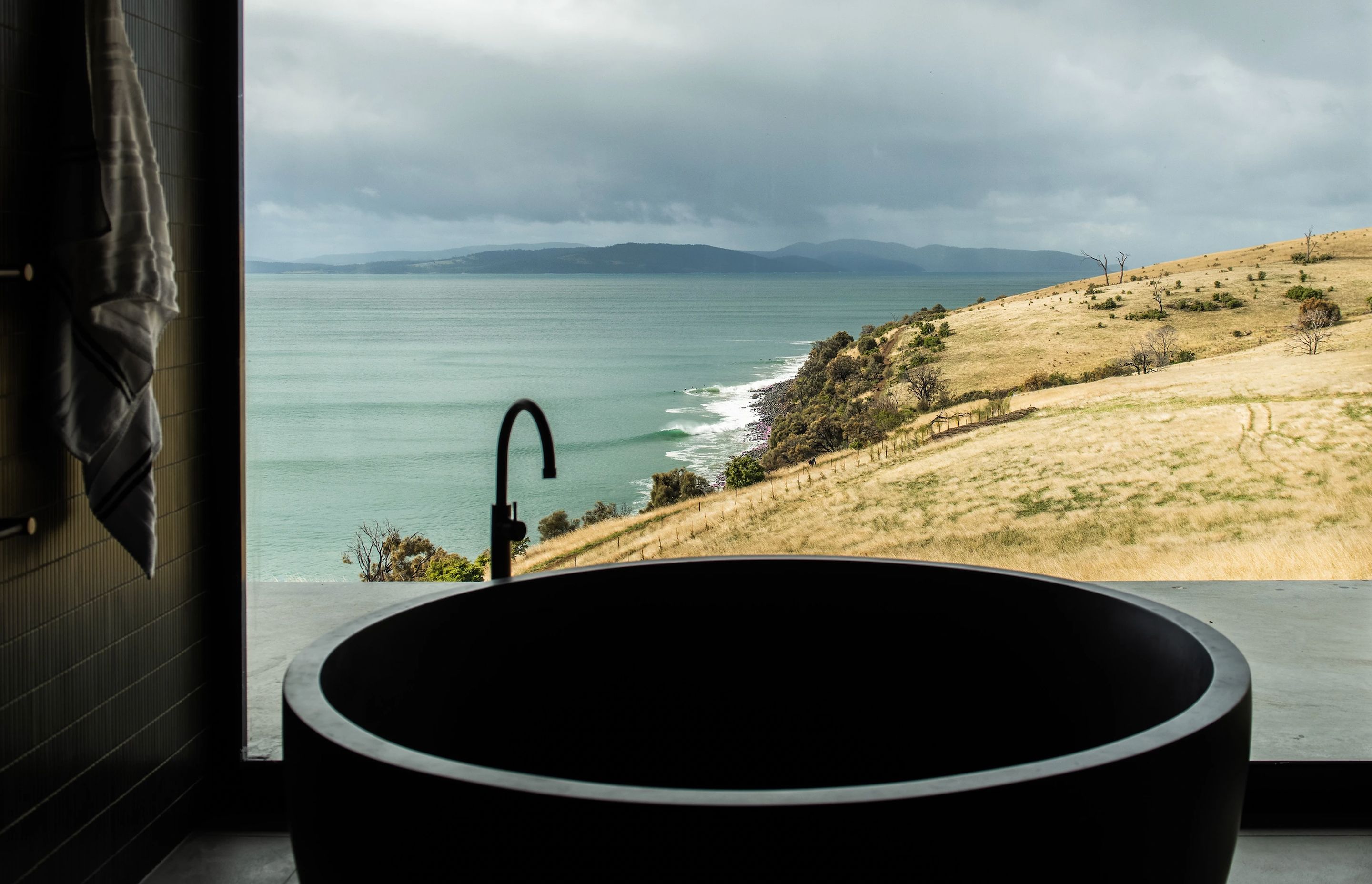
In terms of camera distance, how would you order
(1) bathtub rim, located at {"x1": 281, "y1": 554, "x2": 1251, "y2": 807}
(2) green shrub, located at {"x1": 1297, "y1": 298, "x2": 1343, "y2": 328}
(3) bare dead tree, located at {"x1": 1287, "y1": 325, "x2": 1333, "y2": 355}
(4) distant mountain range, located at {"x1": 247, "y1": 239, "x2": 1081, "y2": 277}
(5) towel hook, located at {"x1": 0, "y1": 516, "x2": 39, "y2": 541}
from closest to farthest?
1. (1) bathtub rim, located at {"x1": 281, "y1": 554, "x2": 1251, "y2": 807}
2. (5) towel hook, located at {"x1": 0, "y1": 516, "x2": 39, "y2": 541}
3. (4) distant mountain range, located at {"x1": 247, "y1": 239, "x2": 1081, "y2": 277}
4. (2) green shrub, located at {"x1": 1297, "y1": 298, "x2": 1343, "y2": 328}
5. (3) bare dead tree, located at {"x1": 1287, "y1": 325, "x2": 1333, "y2": 355}

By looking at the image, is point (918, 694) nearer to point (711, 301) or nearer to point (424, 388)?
point (711, 301)

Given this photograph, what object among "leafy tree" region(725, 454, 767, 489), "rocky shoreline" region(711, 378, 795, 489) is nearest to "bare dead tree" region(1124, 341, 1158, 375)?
"rocky shoreline" region(711, 378, 795, 489)

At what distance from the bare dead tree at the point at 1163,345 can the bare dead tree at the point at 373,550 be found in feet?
12.2

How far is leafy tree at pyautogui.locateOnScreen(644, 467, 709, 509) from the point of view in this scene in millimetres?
5090

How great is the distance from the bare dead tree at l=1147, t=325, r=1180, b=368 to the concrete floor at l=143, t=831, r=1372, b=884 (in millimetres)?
3544

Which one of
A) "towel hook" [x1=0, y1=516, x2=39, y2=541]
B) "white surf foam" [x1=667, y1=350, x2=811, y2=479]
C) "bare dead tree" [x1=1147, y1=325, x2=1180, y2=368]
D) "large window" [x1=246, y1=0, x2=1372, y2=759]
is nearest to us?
"towel hook" [x1=0, y1=516, x2=39, y2=541]

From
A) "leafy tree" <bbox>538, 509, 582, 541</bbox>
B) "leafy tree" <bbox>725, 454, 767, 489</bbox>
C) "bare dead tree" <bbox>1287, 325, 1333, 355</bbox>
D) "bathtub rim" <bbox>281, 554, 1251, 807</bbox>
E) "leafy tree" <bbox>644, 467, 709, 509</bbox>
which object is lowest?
"leafy tree" <bbox>538, 509, 582, 541</bbox>

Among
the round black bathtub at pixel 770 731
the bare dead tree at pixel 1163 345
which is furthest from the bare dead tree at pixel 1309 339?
the round black bathtub at pixel 770 731

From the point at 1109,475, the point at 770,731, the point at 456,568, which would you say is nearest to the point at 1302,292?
the point at 1109,475

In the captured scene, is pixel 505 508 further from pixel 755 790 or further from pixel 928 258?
pixel 928 258

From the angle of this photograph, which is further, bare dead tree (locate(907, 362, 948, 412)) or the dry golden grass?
bare dead tree (locate(907, 362, 948, 412))

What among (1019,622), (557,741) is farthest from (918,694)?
(557,741)

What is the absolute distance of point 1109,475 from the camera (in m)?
5.69

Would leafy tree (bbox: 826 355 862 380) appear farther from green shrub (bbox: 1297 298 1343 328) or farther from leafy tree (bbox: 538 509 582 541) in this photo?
green shrub (bbox: 1297 298 1343 328)
